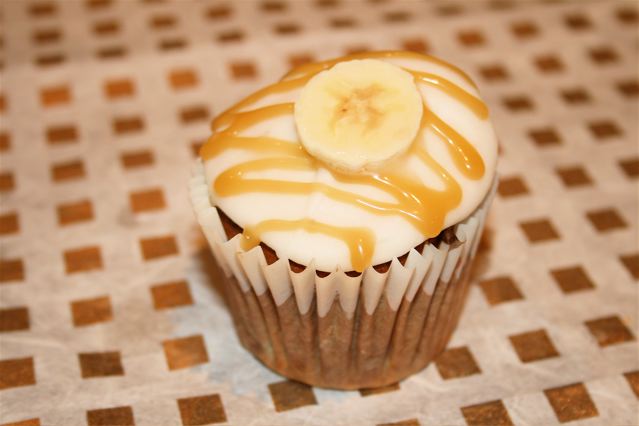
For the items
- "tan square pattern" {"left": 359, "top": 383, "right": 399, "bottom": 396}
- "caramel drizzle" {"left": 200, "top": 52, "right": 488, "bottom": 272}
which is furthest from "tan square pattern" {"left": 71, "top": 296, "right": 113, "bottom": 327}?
"tan square pattern" {"left": 359, "top": 383, "right": 399, "bottom": 396}

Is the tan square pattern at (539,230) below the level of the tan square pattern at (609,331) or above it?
above

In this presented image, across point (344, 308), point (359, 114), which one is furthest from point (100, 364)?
point (359, 114)

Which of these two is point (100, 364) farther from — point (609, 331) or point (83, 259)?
point (609, 331)

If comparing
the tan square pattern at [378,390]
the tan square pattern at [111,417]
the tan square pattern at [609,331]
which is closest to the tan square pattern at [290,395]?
the tan square pattern at [378,390]

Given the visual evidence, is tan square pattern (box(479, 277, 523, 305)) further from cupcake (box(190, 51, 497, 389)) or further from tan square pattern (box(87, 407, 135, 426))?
tan square pattern (box(87, 407, 135, 426))

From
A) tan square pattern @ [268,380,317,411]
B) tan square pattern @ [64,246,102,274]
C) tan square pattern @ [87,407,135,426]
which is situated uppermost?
tan square pattern @ [64,246,102,274]

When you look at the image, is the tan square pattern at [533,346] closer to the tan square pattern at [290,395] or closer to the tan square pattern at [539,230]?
the tan square pattern at [539,230]

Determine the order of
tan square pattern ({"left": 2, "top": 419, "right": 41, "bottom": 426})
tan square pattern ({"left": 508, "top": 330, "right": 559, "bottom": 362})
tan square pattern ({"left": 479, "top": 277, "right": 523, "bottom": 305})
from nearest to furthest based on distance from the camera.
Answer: tan square pattern ({"left": 2, "top": 419, "right": 41, "bottom": 426}) → tan square pattern ({"left": 508, "top": 330, "right": 559, "bottom": 362}) → tan square pattern ({"left": 479, "top": 277, "right": 523, "bottom": 305})
